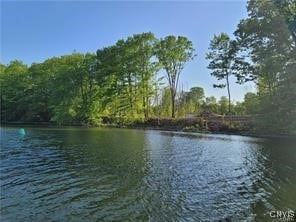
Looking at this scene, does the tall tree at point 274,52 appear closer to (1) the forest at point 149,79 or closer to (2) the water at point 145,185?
(1) the forest at point 149,79

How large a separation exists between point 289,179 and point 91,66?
5059 cm

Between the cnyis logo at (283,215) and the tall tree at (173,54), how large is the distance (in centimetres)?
4594

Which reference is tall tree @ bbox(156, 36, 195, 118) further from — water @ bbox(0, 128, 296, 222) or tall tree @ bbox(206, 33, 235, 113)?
water @ bbox(0, 128, 296, 222)

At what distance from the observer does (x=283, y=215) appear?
9242 millimetres

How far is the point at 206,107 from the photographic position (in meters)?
76.4

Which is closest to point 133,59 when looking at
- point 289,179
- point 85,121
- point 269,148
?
point 85,121

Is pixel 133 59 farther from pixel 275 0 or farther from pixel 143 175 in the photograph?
pixel 143 175

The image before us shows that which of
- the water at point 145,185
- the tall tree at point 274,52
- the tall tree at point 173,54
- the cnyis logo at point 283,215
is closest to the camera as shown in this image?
the cnyis logo at point 283,215

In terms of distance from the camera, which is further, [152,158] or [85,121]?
[85,121]

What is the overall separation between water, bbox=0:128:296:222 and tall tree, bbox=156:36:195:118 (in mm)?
36046

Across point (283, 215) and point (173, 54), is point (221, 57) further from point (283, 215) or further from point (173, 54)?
point (283, 215)

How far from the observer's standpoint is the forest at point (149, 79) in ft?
113

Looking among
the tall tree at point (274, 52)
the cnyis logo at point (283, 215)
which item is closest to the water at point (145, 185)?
the cnyis logo at point (283, 215)

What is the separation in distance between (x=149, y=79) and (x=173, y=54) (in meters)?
6.28
